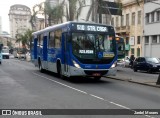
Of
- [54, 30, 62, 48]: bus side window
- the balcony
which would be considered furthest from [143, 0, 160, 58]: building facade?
[54, 30, 62, 48]: bus side window

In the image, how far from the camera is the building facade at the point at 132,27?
53856 millimetres

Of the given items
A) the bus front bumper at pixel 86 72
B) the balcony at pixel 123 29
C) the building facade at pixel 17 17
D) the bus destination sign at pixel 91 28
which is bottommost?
the bus front bumper at pixel 86 72

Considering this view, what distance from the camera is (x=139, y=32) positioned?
5397cm

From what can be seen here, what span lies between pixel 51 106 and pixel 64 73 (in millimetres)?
8704

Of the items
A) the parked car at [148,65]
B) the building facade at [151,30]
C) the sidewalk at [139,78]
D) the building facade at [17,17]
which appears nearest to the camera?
the sidewalk at [139,78]

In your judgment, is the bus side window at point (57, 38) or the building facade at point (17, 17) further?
the building facade at point (17, 17)

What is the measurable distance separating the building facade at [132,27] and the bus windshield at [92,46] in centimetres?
3506

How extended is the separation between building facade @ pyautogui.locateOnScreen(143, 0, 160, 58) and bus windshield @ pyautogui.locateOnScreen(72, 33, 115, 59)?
3118 centimetres

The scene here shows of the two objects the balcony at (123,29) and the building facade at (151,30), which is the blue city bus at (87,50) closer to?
the building facade at (151,30)

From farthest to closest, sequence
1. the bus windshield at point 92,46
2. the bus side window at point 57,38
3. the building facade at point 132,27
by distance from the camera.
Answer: the building facade at point 132,27 → the bus side window at point 57,38 → the bus windshield at point 92,46

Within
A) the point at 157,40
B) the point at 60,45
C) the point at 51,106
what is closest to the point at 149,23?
the point at 157,40

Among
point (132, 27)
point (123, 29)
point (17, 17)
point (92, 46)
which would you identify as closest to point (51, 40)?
point (92, 46)

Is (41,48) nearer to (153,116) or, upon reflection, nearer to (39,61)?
(39,61)

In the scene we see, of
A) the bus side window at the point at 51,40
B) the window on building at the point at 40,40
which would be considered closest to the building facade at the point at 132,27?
the window on building at the point at 40,40
